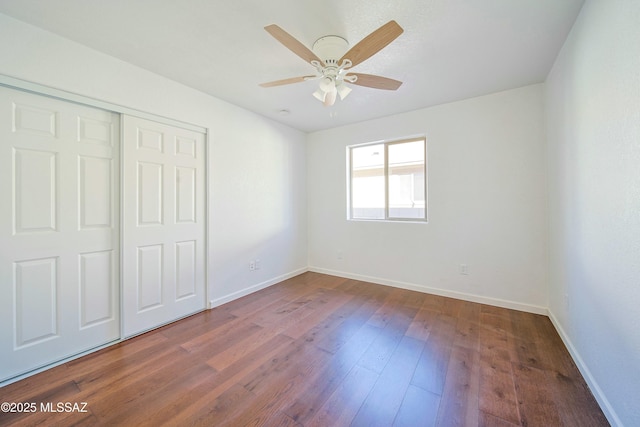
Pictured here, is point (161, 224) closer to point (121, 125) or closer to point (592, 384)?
point (121, 125)

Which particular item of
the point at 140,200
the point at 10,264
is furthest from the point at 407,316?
the point at 10,264

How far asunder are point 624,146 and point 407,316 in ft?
7.06

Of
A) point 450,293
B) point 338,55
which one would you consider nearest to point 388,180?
point 450,293

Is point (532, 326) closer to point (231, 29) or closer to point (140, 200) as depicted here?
point (231, 29)

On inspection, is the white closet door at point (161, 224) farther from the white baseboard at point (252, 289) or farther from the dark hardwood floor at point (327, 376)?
the dark hardwood floor at point (327, 376)

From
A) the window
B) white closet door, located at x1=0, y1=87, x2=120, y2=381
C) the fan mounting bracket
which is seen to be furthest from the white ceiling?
the window

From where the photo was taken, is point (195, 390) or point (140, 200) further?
point (140, 200)

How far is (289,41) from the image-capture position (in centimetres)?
151

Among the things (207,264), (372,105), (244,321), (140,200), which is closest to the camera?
(140,200)

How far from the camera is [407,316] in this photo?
268cm

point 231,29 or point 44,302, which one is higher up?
point 231,29

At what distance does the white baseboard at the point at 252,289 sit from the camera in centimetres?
298

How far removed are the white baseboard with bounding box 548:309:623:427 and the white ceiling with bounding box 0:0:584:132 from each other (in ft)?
8.04

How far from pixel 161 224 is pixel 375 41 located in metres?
2.54
